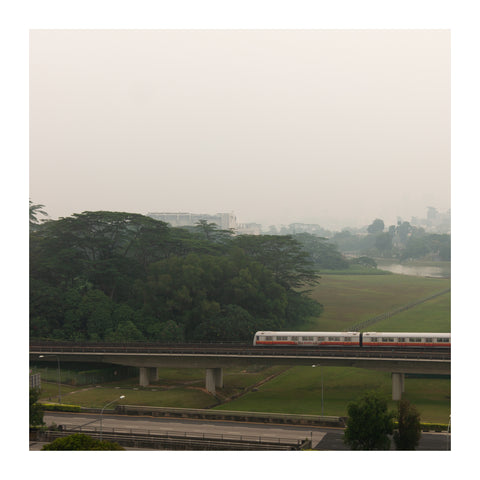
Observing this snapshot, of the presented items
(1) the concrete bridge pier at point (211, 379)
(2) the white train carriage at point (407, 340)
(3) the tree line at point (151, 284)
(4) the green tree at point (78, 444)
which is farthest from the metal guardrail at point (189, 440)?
(3) the tree line at point (151, 284)

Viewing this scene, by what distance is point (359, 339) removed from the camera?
72562mm

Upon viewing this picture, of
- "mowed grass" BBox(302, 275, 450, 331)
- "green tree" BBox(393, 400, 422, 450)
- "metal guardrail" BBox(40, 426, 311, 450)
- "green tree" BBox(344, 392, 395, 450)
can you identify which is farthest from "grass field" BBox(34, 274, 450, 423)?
"mowed grass" BBox(302, 275, 450, 331)

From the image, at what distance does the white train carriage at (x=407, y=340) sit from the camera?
70375 millimetres

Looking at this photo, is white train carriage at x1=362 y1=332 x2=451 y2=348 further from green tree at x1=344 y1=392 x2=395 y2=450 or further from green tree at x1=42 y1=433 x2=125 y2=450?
green tree at x1=42 y1=433 x2=125 y2=450

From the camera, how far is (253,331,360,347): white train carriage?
7275 cm

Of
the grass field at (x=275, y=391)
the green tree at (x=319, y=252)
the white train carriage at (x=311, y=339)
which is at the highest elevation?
Answer: the green tree at (x=319, y=252)

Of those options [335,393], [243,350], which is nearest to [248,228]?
[243,350]

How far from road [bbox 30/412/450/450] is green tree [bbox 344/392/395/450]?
76.4 inches

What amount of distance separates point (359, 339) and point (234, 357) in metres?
14.8

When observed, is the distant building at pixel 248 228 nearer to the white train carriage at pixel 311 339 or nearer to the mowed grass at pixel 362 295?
the mowed grass at pixel 362 295

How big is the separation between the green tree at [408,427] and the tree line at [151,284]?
44.8m

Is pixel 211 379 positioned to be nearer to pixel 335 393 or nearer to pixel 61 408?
pixel 335 393

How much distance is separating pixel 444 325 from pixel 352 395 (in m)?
48.0
